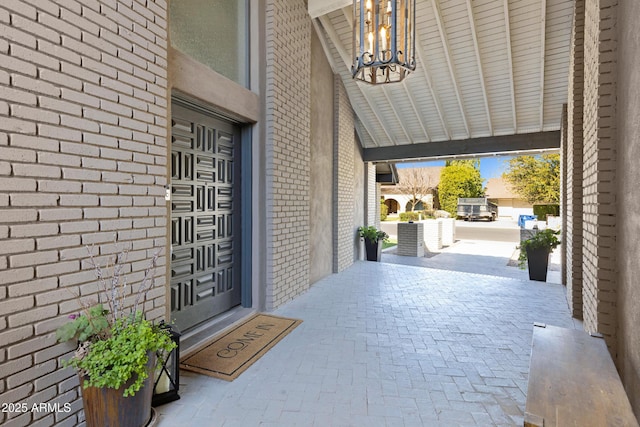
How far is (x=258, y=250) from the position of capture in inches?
165

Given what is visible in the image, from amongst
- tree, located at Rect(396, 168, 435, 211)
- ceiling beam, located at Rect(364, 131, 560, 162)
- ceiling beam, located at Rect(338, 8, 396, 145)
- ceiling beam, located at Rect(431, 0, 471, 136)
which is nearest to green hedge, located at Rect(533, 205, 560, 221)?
tree, located at Rect(396, 168, 435, 211)

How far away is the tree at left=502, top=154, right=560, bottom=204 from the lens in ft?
61.7

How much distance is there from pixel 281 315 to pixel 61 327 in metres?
2.57

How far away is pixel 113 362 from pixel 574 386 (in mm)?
2328

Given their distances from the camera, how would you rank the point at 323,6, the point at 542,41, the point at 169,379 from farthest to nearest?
the point at 542,41 < the point at 323,6 < the point at 169,379

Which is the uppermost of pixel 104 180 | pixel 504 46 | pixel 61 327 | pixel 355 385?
pixel 504 46

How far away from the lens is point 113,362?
1.70 m

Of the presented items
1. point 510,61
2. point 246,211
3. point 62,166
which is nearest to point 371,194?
point 510,61

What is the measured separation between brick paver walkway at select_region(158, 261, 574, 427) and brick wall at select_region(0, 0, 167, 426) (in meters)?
0.90

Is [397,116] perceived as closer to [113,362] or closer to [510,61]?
[510,61]

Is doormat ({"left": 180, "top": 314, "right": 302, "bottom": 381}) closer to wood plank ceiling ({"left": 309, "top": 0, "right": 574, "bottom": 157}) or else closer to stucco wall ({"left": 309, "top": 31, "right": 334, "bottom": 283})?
stucco wall ({"left": 309, "top": 31, "right": 334, "bottom": 283})

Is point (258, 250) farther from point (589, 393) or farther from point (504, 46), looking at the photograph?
point (504, 46)

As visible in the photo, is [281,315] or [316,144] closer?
[281,315]

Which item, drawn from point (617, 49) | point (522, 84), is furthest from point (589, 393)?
point (522, 84)
